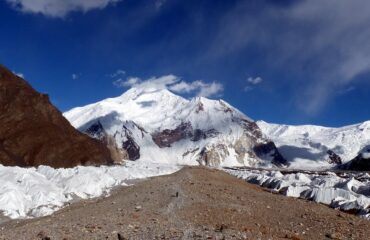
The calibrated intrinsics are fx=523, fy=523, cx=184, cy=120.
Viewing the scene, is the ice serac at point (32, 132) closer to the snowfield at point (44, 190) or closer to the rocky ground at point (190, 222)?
the snowfield at point (44, 190)

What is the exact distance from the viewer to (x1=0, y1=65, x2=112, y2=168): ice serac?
3430 inches

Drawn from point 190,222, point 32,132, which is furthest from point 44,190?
point 32,132

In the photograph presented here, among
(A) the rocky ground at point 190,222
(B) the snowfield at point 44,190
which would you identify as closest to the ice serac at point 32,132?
(B) the snowfield at point 44,190

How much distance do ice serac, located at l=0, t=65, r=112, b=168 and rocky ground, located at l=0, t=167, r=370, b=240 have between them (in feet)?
193

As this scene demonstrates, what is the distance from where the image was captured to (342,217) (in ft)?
86.3

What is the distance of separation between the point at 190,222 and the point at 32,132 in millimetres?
74813

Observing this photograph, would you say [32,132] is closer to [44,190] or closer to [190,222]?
[44,190]

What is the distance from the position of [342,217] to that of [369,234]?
205 inches

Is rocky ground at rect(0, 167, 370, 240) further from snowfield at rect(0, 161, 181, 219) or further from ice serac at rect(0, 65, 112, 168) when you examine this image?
ice serac at rect(0, 65, 112, 168)

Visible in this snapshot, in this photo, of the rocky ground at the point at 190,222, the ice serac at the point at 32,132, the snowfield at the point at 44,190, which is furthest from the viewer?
the ice serac at the point at 32,132

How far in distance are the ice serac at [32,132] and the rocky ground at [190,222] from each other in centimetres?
5885

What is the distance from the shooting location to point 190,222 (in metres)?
22.3

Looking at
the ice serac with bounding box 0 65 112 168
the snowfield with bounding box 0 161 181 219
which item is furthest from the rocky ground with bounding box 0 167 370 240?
the ice serac with bounding box 0 65 112 168

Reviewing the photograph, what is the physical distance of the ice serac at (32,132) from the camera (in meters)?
87.1
